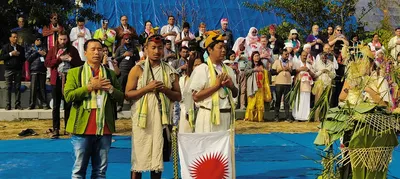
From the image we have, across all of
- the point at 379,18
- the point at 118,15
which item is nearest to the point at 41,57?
the point at 118,15

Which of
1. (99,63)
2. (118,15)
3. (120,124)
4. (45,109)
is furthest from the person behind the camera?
(118,15)

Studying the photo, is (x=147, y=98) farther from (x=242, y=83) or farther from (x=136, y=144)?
(x=242, y=83)

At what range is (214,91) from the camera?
627cm

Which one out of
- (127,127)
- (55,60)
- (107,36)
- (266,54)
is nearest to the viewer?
(55,60)

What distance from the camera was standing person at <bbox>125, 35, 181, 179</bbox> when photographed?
5984 mm

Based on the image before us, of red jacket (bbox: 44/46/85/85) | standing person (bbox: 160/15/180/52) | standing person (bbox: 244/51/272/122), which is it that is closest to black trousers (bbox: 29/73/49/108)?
standing person (bbox: 160/15/180/52)

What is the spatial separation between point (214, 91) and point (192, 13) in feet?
73.8

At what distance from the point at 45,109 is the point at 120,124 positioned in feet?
7.22

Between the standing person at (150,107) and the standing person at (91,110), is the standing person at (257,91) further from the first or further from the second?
the standing person at (91,110)

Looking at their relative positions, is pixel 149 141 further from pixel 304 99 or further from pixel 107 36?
pixel 107 36

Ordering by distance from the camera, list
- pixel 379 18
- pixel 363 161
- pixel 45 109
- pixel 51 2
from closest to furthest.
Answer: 1. pixel 363 161
2. pixel 45 109
3. pixel 51 2
4. pixel 379 18

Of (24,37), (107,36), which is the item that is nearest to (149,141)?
(107,36)

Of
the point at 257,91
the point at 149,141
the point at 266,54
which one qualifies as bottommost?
the point at 149,141

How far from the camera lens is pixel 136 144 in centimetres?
600
